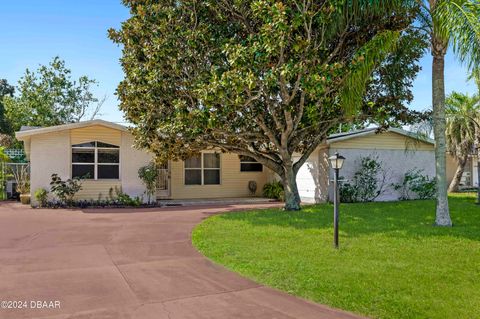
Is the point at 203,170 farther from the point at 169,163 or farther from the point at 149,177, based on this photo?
the point at 149,177

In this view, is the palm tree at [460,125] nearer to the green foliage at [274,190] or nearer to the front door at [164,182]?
the green foliage at [274,190]

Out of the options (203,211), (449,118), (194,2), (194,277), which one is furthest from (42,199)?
(449,118)

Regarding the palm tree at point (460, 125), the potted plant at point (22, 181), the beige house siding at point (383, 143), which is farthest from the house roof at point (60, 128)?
the palm tree at point (460, 125)

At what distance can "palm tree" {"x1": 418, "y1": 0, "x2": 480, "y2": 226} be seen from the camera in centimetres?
802

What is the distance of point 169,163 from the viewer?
60.4 feet

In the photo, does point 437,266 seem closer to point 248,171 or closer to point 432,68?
point 432,68

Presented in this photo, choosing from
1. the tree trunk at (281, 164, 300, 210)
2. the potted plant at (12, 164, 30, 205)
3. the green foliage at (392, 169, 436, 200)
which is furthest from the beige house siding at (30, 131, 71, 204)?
the green foliage at (392, 169, 436, 200)

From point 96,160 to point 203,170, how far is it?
17.5ft

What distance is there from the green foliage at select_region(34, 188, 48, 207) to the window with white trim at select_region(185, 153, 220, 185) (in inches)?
252

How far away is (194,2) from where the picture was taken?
1108 cm

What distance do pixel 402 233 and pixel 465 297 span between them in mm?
4041

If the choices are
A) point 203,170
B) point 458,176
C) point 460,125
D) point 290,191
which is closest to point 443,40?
point 290,191

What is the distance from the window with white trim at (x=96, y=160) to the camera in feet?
51.8

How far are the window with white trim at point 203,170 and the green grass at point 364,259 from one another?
26.1 feet
